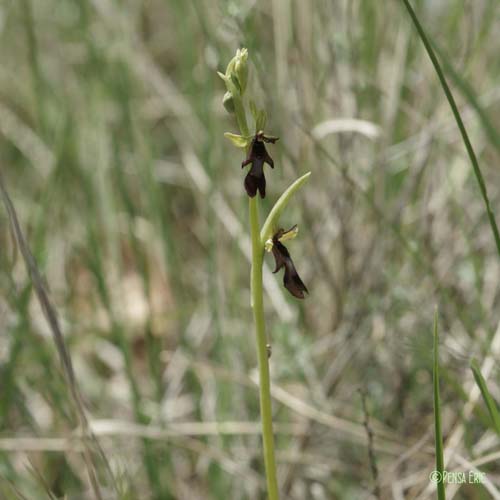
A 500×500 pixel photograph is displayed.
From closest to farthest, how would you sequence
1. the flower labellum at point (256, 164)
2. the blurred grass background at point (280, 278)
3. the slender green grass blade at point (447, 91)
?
the flower labellum at point (256, 164), the slender green grass blade at point (447, 91), the blurred grass background at point (280, 278)

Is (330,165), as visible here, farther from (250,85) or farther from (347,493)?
(347,493)

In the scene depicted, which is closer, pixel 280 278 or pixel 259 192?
pixel 259 192

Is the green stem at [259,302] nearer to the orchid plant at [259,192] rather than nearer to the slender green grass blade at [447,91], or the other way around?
the orchid plant at [259,192]

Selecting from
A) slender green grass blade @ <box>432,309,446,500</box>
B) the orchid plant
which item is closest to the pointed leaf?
the orchid plant

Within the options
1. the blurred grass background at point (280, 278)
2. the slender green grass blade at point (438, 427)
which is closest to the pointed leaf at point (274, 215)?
the slender green grass blade at point (438, 427)

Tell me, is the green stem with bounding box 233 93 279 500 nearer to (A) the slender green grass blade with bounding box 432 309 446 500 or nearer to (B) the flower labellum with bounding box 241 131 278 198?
(B) the flower labellum with bounding box 241 131 278 198

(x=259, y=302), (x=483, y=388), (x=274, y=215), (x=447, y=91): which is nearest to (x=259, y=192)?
(x=274, y=215)

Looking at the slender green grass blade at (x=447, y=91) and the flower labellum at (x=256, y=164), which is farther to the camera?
the slender green grass blade at (x=447, y=91)

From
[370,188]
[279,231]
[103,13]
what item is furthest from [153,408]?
[103,13]

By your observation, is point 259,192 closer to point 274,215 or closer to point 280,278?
point 274,215
